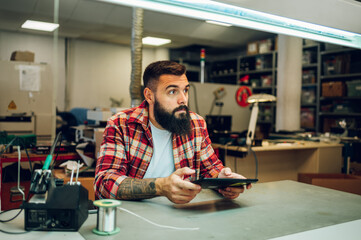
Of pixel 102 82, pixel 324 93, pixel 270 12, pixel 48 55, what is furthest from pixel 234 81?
pixel 270 12

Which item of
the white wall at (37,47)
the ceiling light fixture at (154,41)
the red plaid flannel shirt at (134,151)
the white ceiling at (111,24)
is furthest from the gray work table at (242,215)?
the ceiling light fixture at (154,41)

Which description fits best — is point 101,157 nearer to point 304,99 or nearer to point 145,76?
point 145,76

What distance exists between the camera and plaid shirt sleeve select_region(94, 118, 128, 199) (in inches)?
54.7

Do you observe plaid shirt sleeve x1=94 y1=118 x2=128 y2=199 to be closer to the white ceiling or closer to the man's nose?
the man's nose

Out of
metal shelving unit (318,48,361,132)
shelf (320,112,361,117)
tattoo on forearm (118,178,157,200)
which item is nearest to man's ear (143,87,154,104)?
tattoo on forearm (118,178,157,200)

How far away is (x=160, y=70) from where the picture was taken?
175 centimetres

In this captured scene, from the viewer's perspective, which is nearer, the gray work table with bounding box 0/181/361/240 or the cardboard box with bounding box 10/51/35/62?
the gray work table with bounding box 0/181/361/240

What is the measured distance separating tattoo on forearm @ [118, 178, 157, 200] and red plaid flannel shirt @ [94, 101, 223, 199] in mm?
31

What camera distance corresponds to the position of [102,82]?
8492mm

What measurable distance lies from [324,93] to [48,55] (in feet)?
19.6

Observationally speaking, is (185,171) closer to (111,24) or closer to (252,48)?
(111,24)

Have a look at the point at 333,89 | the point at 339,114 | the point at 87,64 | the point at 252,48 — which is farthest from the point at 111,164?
the point at 87,64

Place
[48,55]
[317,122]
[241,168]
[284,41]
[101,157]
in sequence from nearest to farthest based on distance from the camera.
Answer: [101,157] → [241,168] → [284,41] → [317,122] → [48,55]

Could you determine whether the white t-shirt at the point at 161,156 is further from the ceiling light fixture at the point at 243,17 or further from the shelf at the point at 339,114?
the shelf at the point at 339,114
